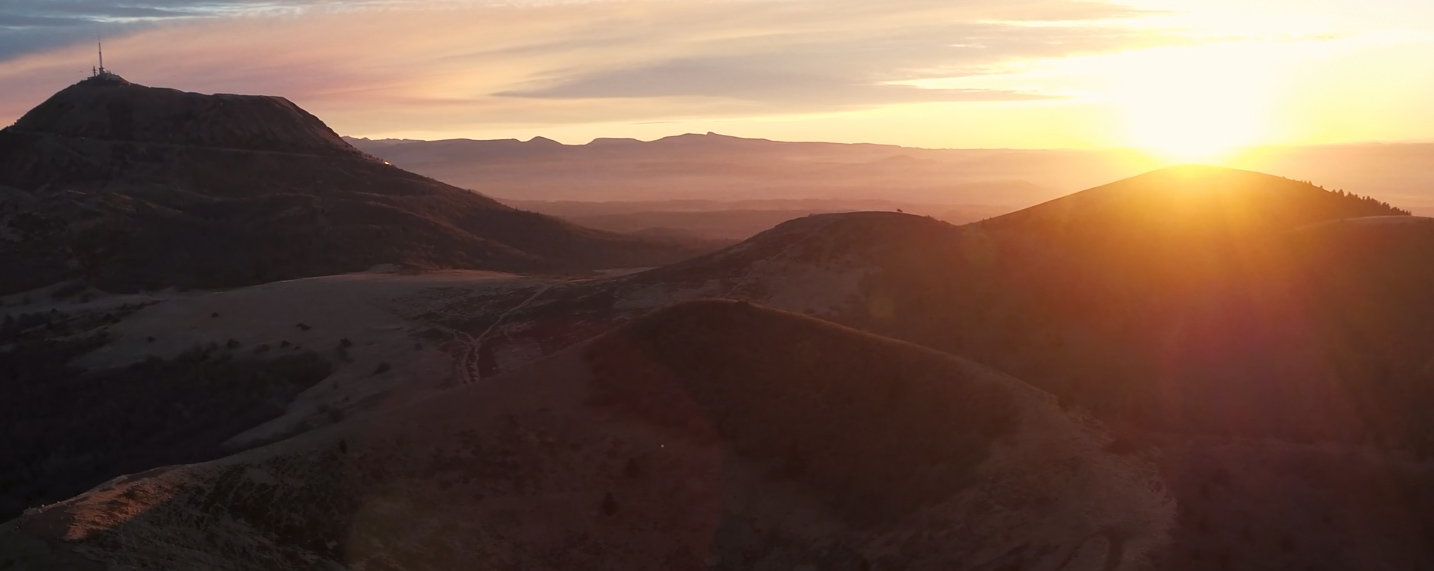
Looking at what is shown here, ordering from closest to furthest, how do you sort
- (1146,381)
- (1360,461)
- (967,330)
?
1. (1360,461)
2. (1146,381)
3. (967,330)

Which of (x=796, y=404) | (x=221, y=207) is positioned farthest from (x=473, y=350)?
(x=221, y=207)

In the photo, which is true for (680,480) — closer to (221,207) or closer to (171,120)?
(221,207)

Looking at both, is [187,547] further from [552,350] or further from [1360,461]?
[552,350]

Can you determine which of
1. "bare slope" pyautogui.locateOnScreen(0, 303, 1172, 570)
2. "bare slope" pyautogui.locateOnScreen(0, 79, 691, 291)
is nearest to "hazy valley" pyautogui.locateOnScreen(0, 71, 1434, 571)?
"bare slope" pyautogui.locateOnScreen(0, 303, 1172, 570)

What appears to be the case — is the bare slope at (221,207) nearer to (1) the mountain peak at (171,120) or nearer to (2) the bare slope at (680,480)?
(1) the mountain peak at (171,120)

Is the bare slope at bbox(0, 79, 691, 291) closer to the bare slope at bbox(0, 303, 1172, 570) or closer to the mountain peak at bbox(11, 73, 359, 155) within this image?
the mountain peak at bbox(11, 73, 359, 155)

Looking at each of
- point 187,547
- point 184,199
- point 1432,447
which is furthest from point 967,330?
point 184,199

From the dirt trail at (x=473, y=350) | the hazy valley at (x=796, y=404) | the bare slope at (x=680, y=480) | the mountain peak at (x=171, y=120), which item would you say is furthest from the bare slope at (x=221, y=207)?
the bare slope at (x=680, y=480)
